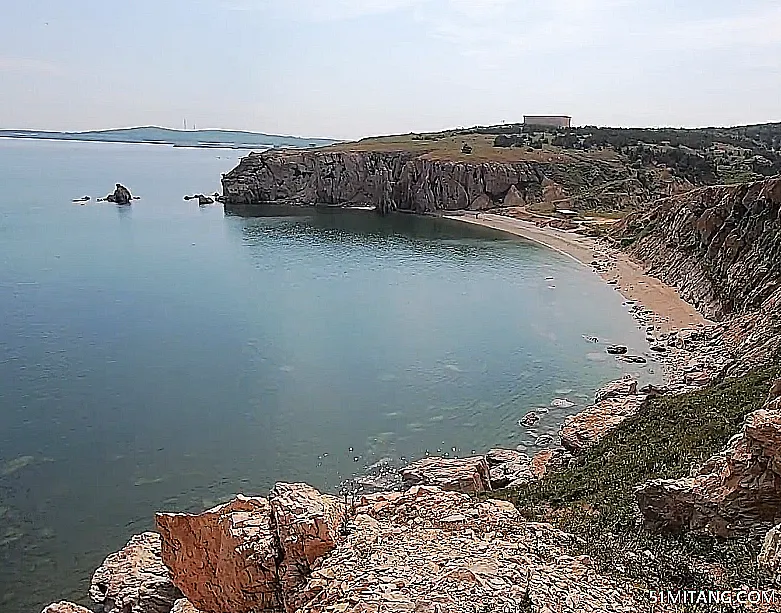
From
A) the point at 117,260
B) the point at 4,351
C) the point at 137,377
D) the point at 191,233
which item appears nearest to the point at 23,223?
the point at 191,233

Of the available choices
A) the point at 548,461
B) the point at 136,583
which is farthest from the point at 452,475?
the point at 136,583

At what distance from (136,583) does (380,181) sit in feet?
357

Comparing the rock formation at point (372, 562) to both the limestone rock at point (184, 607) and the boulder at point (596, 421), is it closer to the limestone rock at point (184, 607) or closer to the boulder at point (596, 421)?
the limestone rock at point (184, 607)

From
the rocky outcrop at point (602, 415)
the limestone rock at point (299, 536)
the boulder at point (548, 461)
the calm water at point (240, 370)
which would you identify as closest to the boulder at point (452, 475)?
the boulder at point (548, 461)

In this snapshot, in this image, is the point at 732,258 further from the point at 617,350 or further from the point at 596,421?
the point at 596,421

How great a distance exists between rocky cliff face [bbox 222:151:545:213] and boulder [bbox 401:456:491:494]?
90.1 metres

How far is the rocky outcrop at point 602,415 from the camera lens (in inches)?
1196

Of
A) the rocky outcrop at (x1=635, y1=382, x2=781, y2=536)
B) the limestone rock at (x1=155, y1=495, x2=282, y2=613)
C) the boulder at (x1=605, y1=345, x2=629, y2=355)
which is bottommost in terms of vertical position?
the boulder at (x1=605, y1=345, x2=629, y2=355)

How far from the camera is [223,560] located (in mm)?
14359

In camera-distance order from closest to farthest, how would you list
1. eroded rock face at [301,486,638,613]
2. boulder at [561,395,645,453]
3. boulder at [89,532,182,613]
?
eroded rock face at [301,486,638,613]
boulder at [89,532,182,613]
boulder at [561,395,645,453]

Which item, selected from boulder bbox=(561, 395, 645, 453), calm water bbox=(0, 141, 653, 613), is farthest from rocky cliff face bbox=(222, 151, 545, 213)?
boulder bbox=(561, 395, 645, 453)

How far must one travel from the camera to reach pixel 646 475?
65.4 feet

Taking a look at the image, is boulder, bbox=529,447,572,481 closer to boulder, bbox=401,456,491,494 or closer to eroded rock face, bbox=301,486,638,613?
boulder, bbox=401,456,491,494

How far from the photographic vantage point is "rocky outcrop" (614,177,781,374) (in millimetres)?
42500
